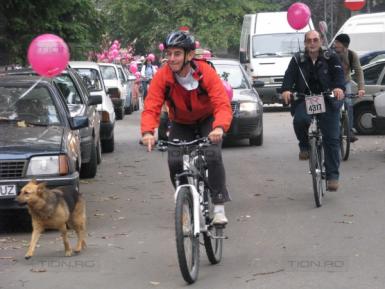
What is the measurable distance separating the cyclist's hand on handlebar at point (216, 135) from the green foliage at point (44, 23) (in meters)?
12.1

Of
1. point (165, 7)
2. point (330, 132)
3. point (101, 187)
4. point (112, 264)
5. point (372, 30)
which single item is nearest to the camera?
point (112, 264)

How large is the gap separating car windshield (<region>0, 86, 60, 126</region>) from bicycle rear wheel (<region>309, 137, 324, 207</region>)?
2878mm

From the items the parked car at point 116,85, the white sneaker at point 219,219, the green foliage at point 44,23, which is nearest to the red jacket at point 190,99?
the white sneaker at point 219,219

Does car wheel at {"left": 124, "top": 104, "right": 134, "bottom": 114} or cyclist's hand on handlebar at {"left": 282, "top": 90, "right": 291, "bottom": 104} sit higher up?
cyclist's hand on handlebar at {"left": 282, "top": 90, "right": 291, "bottom": 104}

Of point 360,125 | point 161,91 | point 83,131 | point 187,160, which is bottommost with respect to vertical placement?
point 360,125

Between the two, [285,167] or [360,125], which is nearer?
[285,167]

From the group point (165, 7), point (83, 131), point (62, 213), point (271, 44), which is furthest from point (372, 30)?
point (165, 7)

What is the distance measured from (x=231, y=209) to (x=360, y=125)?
31.5 feet

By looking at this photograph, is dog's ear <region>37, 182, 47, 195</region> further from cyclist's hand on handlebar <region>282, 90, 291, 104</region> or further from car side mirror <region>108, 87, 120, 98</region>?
car side mirror <region>108, 87, 120, 98</region>

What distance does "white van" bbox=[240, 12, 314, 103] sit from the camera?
28.7 meters

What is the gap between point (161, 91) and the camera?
299 inches

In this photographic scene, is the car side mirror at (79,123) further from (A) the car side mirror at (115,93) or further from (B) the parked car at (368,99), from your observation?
(A) the car side mirror at (115,93)

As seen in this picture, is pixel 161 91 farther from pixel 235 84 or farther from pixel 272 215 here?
pixel 235 84

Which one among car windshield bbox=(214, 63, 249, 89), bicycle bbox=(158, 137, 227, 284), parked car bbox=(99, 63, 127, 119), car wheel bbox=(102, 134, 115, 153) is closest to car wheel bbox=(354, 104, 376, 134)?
car windshield bbox=(214, 63, 249, 89)
